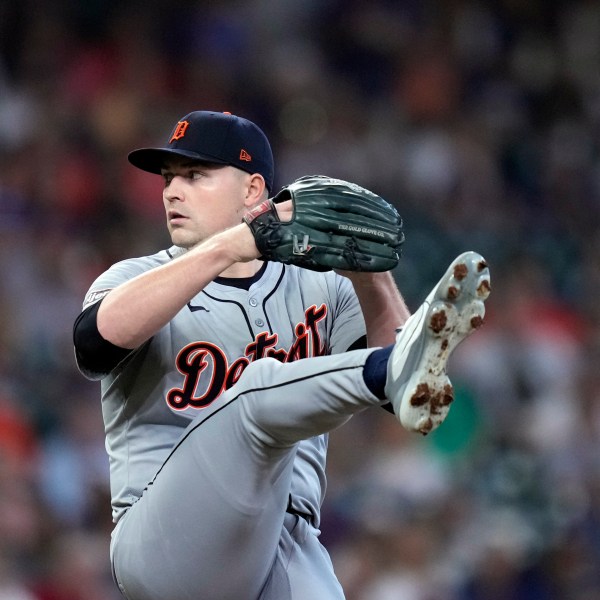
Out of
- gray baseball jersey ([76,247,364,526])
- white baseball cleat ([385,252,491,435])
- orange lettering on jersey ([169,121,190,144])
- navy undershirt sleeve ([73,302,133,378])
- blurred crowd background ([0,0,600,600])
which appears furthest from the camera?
blurred crowd background ([0,0,600,600])

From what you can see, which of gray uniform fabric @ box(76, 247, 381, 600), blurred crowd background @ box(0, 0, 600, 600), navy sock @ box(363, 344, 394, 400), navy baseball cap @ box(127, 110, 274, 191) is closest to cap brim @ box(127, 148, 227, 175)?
navy baseball cap @ box(127, 110, 274, 191)

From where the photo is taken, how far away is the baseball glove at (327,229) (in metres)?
2.15

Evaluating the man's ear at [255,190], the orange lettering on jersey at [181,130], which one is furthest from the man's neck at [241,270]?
the orange lettering on jersey at [181,130]

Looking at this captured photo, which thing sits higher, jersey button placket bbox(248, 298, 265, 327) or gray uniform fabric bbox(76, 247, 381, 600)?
jersey button placket bbox(248, 298, 265, 327)

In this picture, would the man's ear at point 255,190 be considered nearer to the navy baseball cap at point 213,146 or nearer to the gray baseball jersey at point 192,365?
the navy baseball cap at point 213,146

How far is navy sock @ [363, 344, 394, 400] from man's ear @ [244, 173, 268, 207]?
2.34 feet

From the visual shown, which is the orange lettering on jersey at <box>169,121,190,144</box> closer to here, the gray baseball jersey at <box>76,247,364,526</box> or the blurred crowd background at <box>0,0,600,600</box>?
the gray baseball jersey at <box>76,247,364,526</box>

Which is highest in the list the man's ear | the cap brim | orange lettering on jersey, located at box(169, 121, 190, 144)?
orange lettering on jersey, located at box(169, 121, 190, 144)

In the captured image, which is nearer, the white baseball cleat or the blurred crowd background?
the white baseball cleat

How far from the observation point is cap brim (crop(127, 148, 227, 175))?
245 centimetres

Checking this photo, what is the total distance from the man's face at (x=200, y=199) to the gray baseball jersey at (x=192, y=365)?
0.34ft

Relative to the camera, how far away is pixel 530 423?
5043mm

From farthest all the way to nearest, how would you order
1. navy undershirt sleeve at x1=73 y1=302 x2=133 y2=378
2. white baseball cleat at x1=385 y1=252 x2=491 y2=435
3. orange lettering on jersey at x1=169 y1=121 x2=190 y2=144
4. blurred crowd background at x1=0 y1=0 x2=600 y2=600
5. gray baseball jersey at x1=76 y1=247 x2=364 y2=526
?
blurred crowd background at x1=0 y1=0 x2=600 y2=600, orange lettering on jersey at x1=169 y1=121 x2=190 y2=144, gray baseball jersey at x1=76 y1=247 x2=364 y2=526, navy undershirt sleeve at x1=73 y1=302 x2=133 y2=378, white baseball cleat at x1=385 y1=252 x2=491 y2=435

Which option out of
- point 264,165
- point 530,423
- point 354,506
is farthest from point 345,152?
point 264,165
